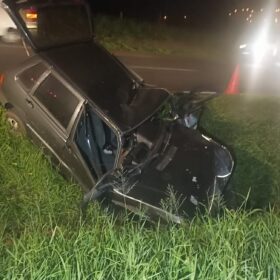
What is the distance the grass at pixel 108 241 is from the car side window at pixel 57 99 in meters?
0.58

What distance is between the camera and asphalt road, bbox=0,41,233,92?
37.3 ft

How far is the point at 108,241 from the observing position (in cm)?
342

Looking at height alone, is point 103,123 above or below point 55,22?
below

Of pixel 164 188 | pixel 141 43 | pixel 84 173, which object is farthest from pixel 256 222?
pixel 141 43

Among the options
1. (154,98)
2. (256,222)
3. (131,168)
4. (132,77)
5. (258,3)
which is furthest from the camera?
(258,3)

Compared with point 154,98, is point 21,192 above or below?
below

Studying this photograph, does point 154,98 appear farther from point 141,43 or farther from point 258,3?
point 258,3

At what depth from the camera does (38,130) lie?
5590mm

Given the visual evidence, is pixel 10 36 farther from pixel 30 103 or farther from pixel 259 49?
pixel 30 103

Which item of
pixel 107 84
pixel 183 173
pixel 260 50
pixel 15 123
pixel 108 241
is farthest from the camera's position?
pixel 260 50

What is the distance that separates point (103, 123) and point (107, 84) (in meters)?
0.41

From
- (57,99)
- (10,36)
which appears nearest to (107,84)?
(57,99)

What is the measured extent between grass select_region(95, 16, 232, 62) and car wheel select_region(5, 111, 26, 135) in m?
9.25

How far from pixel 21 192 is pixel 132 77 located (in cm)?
178
